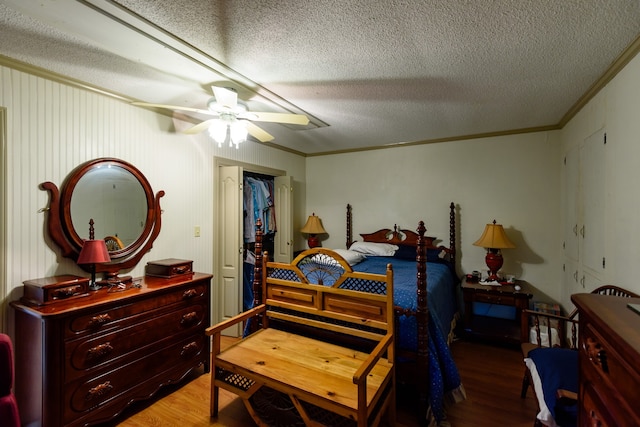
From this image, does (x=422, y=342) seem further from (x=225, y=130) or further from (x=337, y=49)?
(x=225, y=130)

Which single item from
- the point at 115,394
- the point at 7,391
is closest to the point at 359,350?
the point at 115,394

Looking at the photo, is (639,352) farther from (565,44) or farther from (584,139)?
(584,139)

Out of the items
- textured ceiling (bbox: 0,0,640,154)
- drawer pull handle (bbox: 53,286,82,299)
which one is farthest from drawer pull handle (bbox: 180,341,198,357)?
textured ceiling (bbox: 0,0,640,154)

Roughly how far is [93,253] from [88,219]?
17.2 inches

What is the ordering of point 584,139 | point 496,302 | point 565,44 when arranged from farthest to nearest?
point 496,302
point 584,139
point 565,44

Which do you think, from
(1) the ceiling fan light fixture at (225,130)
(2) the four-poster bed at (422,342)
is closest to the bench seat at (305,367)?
(2) the four-poster bed at (422,342)

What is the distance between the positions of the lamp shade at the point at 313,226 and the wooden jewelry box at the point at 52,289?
9.87ft

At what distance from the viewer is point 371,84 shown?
89.0 inches

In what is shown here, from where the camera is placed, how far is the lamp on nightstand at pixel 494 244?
3232mm

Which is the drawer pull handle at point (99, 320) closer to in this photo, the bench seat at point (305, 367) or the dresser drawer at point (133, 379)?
the dresser drawer at point (133, 379)

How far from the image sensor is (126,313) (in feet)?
6.63

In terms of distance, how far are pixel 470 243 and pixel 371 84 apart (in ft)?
8.45

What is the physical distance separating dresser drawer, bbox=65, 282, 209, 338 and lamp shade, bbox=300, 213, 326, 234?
2.28m

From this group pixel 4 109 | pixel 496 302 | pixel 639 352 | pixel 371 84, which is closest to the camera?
pixel 639 352
